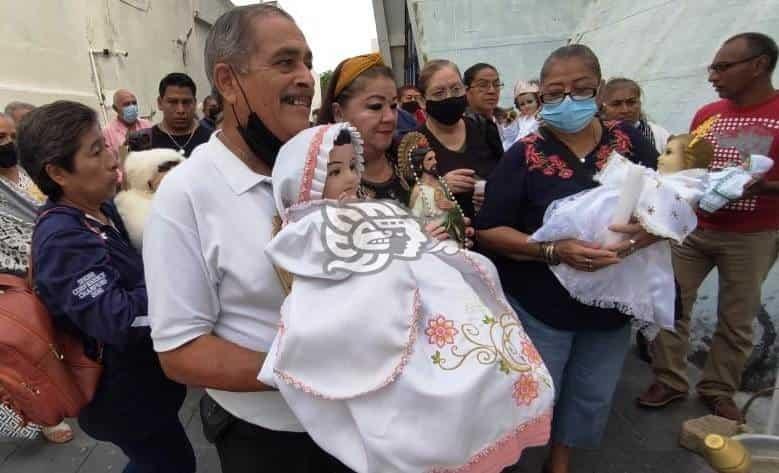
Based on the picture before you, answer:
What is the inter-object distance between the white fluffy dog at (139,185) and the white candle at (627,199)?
1.93 metres

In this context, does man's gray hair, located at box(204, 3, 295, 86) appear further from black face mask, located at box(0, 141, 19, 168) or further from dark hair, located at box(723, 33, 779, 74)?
dark hair, located at box(723, 33, 779, 74)

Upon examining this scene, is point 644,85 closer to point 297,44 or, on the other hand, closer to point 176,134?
point 176,134

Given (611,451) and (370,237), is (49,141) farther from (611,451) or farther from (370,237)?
(611,451)

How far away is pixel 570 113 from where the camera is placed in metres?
2.15

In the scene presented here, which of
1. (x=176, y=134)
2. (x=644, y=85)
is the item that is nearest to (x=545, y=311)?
(x=176, y=134)

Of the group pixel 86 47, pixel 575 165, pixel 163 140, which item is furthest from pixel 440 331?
pixel 86 47

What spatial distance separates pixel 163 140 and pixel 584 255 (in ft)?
11.9

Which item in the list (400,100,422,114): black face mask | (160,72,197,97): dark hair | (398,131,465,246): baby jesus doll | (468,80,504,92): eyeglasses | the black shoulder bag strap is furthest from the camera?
(400,100,422,114): black face mask

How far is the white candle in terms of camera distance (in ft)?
6.22

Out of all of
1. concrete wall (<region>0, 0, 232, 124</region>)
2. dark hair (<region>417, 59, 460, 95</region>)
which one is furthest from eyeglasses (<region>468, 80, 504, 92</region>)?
concrete wall (<region>0, 0, 232, 124</region>)

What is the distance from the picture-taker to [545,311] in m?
2.32

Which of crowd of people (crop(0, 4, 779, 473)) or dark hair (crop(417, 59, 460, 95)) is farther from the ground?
dark hair (crop(417, 59, 460, 95))

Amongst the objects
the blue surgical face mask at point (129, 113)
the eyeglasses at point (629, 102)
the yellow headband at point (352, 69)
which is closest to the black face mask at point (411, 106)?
the blue surgical face mask at point (129, 113)

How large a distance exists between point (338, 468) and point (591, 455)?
2.08 m
